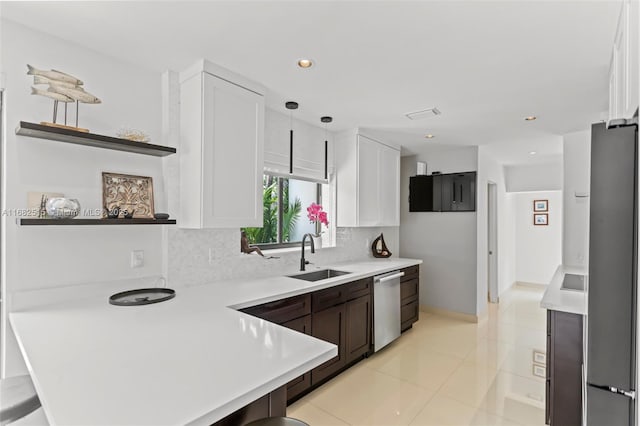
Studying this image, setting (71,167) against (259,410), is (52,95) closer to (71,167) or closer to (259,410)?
(71,167)

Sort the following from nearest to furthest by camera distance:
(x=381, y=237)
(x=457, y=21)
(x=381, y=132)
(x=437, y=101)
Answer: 1. (x=457, y=21)
2. (x=437, y=101)
3. (x=381, y=132)
4. (x=381, y=237)

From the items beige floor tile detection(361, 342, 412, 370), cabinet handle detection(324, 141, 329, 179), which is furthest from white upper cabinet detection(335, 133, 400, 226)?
beige floor tile detection(361, 342, 412, 370)

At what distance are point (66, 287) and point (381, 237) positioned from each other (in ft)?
11.4

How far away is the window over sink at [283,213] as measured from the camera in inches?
139

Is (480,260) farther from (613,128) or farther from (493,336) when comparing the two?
(613,128)

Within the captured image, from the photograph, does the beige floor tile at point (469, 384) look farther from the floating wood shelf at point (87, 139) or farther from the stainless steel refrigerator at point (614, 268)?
the floating wood shelf at point (87, 139)

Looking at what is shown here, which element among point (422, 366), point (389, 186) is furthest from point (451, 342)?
point (389, 186)

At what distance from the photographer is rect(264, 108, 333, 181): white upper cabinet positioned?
3271 mm

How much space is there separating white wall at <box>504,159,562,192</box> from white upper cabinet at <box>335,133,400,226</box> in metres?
3.46

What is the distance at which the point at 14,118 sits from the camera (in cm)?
180

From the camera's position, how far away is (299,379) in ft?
8.28

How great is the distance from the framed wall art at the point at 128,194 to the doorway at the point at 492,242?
5137 mm

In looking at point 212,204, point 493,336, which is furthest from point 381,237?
point 212,204

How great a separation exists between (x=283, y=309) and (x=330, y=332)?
25.8 inches
